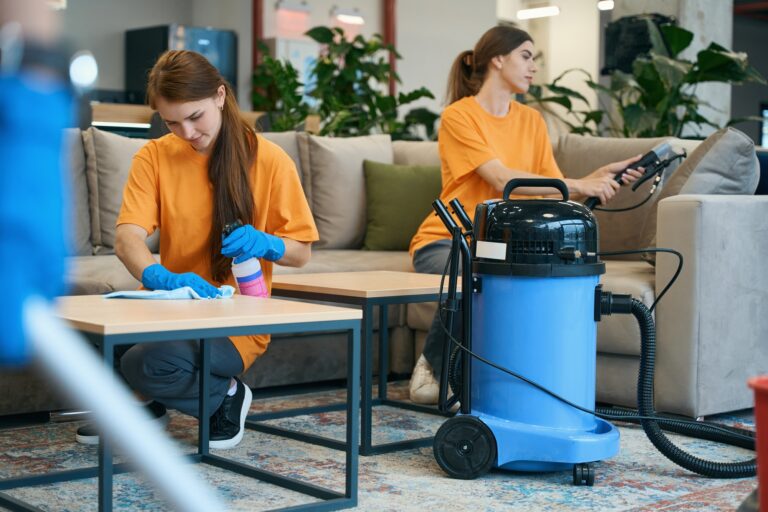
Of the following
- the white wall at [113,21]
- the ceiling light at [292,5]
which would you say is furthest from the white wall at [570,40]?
the white wall at [113,21]

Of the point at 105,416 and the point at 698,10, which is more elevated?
the point at 698,10

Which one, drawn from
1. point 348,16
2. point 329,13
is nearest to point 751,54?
point 348,16

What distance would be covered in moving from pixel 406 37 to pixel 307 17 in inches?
42.0

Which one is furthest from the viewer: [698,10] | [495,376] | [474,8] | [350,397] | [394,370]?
[474,8]

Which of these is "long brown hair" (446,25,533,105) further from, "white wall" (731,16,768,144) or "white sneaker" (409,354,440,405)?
"white wall" (731,16,768,144)

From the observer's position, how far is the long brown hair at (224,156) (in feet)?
8.19

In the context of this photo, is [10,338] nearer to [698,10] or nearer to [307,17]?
[698,10]

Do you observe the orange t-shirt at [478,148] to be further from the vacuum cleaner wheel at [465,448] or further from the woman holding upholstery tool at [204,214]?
the vacuum cleaner wheel at [465,448]

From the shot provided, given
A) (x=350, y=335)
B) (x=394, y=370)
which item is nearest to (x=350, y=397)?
(x=350, y=335)

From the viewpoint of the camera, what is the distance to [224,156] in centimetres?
260

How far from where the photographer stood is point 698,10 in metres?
6.55

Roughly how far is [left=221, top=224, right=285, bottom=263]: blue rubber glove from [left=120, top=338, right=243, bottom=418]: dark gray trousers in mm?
257

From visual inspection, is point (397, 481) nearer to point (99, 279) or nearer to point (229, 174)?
point (229, 174)

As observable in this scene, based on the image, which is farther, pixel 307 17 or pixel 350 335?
pixel 307 17
